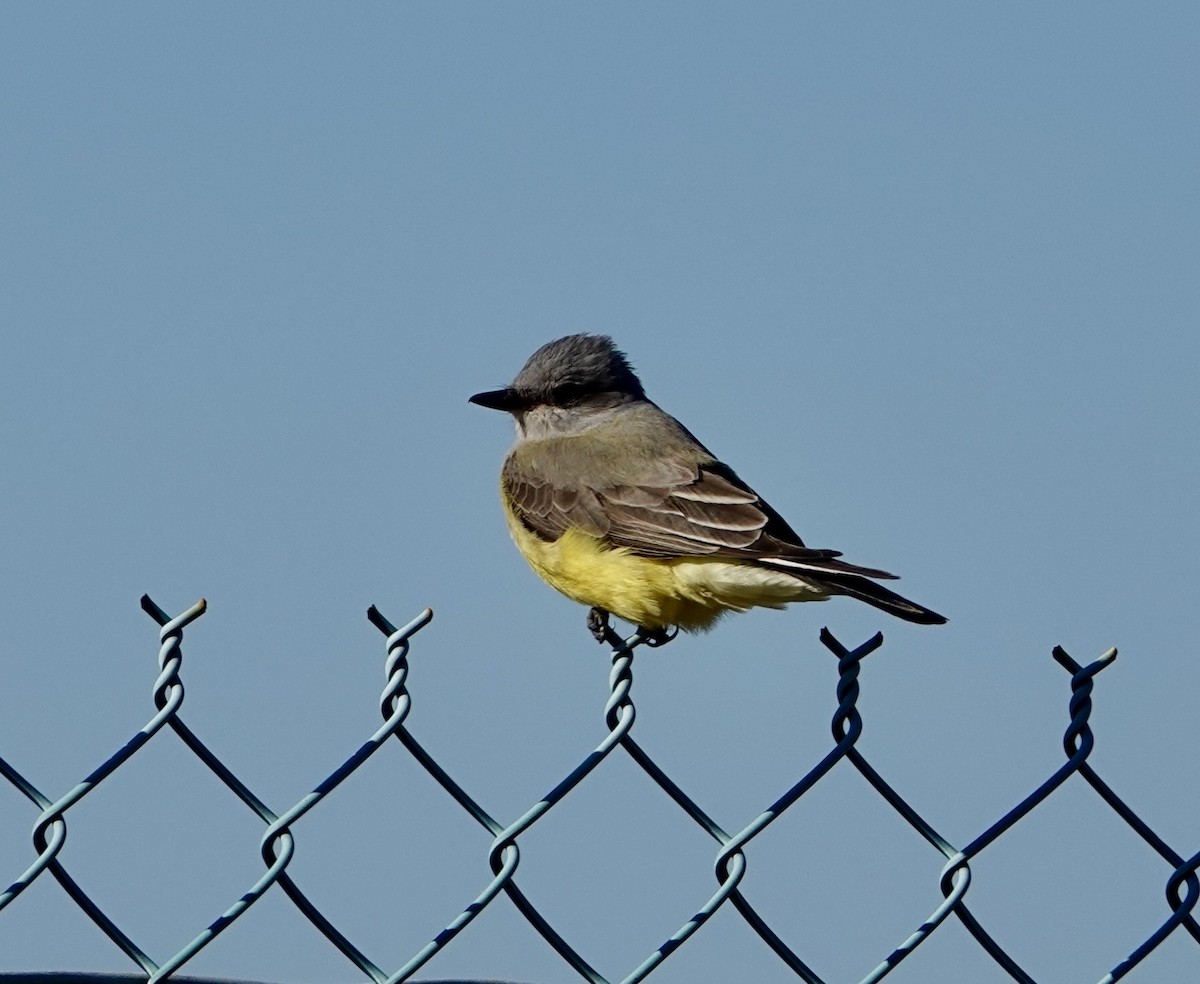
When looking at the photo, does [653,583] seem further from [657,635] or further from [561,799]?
[561,799]

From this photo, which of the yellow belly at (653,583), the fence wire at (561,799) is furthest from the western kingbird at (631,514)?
the fence wire at (561,799)

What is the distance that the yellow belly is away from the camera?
5824mm

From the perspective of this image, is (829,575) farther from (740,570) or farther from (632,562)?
(632,562)

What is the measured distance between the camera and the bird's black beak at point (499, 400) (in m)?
7.61

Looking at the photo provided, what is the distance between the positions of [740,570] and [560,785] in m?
3.00

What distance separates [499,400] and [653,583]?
1716 millimetres

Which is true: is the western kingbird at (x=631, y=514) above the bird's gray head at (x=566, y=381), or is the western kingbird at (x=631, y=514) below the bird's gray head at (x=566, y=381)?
below

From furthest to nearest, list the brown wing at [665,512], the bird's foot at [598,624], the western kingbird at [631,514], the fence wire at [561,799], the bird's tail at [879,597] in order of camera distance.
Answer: the bird's foot at [598,624]
the brown wing at [665,512]
the western kingbird at [631,514]
the bird's tail at [879,597]
the fence wire at [561,799]

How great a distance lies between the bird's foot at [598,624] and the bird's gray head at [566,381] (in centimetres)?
141

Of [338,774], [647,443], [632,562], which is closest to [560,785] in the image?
[338,774]

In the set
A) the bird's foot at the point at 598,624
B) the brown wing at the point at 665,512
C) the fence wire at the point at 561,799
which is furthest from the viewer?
the bird's foot at the point at 598,624

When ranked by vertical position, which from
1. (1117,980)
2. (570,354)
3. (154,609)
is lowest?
(1117,980)

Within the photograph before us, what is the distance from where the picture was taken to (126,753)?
8.12 feet

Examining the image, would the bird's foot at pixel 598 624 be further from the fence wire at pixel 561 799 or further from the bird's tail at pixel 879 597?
the fence wire at pixel 561 799
